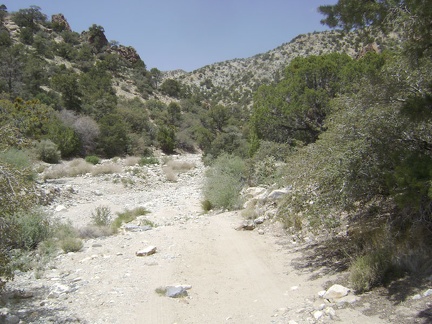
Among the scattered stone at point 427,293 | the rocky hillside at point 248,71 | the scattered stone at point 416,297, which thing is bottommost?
the scattered stone at point 416,297

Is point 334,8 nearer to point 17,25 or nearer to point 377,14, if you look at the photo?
point 377,14

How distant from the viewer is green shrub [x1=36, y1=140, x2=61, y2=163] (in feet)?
84.3

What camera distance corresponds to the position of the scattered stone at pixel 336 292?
5.39m

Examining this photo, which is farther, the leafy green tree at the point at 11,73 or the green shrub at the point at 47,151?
the leafy green tree at the point at 11,73

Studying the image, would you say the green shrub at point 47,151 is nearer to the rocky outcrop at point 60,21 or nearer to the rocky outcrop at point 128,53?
the rocky outcrop at point 128,53

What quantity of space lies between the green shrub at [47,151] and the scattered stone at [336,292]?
2408 centimetres

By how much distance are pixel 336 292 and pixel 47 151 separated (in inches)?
962

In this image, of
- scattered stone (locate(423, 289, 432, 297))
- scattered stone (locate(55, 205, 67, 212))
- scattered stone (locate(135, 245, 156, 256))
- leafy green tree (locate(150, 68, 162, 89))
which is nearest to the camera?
scattered stone (locate(423, 289, 432, 297))

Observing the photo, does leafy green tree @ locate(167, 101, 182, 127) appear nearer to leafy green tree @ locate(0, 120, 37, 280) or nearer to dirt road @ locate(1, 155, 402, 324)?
dirt road @ locate(1, 155, 402, 324)

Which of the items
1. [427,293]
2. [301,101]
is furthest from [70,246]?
[301,101]

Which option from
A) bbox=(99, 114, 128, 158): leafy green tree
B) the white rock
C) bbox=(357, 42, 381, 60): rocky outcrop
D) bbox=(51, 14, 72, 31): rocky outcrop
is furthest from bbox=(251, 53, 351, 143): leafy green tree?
bbox=(51, 14, 72, 31): rocky outcrop

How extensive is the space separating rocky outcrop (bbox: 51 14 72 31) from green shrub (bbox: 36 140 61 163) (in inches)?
1671

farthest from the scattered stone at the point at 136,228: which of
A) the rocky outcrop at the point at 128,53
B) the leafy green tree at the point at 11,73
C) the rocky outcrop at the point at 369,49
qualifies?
the rocky outcrop at the point at 128,53

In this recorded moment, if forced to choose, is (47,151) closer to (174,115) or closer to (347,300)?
(174,115)
